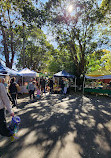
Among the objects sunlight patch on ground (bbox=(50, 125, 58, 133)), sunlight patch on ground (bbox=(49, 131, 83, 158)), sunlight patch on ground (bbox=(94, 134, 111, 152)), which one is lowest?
sunlight patch on ground (bbox=(50, 125, 58, 133))

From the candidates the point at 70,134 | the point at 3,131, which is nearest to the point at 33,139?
the point at 3,131

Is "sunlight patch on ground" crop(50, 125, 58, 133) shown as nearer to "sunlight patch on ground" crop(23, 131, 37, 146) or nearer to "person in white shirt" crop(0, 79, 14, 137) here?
"sunlight patch on ground" crop(23, 131, 37, 146)

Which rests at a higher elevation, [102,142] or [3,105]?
[3,105]

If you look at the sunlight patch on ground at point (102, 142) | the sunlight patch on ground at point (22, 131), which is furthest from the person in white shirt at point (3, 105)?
the sunlight patch on ground at point (102, 142)

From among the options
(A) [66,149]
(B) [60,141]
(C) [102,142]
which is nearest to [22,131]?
(B) [60,141]

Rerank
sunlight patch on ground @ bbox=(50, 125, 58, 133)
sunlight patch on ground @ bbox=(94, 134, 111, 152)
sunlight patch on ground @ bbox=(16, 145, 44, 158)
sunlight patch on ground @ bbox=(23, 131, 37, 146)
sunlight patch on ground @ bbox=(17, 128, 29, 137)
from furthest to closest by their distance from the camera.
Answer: sunlight patch on ground @ bbox=(50, 125, 58, 133) → sunlight patch on ground @ bbox=(17, 128, 29, 137) → sunlight patch on ground @ bbox=(23, 131, 37, 146) → sunlight patch on ground @ bbox=(94, 134, 111, 152) → sunlight patch on ground @ bbox=(16, 145, 44, 158)

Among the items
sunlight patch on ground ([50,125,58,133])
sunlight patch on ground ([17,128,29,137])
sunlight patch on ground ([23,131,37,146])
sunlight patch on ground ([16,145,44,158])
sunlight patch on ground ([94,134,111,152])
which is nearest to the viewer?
sunlight patch on ground ([16,145,44,158])

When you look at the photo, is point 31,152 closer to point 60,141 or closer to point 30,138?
point 30,138

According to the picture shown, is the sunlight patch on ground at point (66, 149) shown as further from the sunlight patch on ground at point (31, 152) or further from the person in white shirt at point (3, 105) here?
the person in white shirt at point (3, 105)

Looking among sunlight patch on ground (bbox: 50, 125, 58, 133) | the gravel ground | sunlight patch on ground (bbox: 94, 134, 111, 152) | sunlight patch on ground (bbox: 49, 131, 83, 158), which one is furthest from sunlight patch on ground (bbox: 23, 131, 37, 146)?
sunlight patch on ground (bbox: 94, 134, 111, 152)

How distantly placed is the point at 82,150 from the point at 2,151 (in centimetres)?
198

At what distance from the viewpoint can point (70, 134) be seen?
117 inches

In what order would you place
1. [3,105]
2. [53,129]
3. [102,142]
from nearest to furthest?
[3,105] → [102,142] → [53,129]

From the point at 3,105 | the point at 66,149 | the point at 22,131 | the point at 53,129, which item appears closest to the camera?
the point at 3,105
